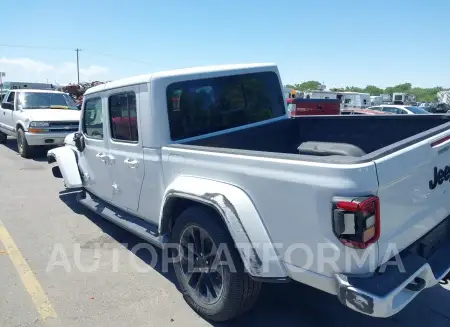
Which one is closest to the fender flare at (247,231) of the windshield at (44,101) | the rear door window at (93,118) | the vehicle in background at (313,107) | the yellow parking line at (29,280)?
the yellow parking line at (29,280)

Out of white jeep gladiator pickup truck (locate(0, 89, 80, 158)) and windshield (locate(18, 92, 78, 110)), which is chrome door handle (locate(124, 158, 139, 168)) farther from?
windshield (locate(18, 92, 78, 110))

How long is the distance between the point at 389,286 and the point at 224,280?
1146 mm

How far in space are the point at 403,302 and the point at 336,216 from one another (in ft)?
2.17

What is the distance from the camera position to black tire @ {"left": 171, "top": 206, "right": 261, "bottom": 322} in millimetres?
2768

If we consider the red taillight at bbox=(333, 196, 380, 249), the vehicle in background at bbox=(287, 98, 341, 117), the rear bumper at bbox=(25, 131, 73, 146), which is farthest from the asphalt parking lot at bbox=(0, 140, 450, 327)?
the vehicle in background at bbox=(287, 98, 341, 117)

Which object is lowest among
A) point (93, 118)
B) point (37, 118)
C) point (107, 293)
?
point (107, 293)

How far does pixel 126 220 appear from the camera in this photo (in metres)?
4.18

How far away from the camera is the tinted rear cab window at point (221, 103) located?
11.8 feet

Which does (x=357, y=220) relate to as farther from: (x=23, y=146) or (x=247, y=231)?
(x=23, y=146)

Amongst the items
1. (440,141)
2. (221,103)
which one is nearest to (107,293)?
(221,103)

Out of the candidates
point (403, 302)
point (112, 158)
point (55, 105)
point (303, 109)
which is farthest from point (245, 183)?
point (55, 105)

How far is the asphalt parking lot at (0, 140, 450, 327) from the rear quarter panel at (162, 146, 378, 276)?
1065 millimetres

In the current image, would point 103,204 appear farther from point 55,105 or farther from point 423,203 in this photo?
point 55,105

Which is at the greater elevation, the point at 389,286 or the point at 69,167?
the point at 69,167
